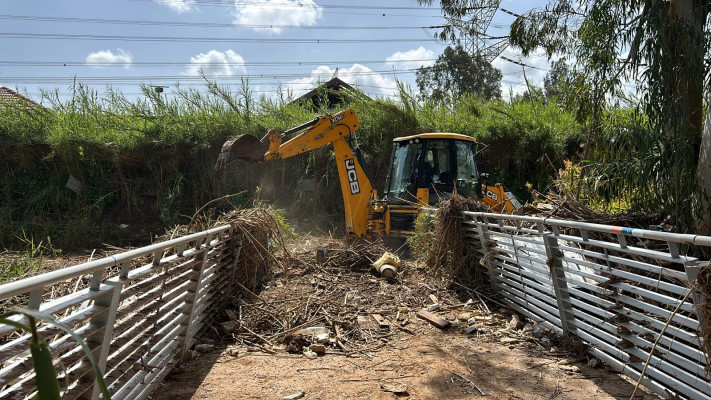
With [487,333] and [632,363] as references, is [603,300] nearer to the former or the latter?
[632,363]

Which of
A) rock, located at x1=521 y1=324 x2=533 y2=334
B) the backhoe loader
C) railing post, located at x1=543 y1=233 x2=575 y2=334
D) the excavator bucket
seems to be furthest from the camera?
the backhoe loader

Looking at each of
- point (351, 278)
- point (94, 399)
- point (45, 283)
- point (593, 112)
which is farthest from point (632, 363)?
point (593, 112)

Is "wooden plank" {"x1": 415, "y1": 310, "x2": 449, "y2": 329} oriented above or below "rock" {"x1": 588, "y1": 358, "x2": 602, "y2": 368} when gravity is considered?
above

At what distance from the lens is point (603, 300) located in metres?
3.76

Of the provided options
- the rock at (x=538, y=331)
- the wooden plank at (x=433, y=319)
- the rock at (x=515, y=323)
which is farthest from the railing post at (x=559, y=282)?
the wooden plank at (x=433, y=319)

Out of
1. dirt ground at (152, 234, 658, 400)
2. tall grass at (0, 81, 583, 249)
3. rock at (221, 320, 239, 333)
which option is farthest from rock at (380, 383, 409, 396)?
tall grass at (0, 81, 583, 249)

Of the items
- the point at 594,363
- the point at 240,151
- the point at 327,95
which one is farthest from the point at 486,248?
the point at 327,95

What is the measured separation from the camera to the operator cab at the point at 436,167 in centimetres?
941

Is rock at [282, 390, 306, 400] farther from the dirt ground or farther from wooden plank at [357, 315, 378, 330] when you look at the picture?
wooden plank at [357, 315, 378, 330]

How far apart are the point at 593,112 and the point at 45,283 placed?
24.0ft

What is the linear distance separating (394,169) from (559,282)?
599cm

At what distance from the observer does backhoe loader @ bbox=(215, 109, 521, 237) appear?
9.34 m

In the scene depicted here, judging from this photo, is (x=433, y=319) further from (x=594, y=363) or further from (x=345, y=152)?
(x=345, y=152)

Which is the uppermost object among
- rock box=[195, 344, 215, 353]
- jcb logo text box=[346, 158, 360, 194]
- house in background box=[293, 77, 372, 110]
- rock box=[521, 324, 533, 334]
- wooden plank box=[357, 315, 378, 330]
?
house in background box=[293, 77, 372, 110]
